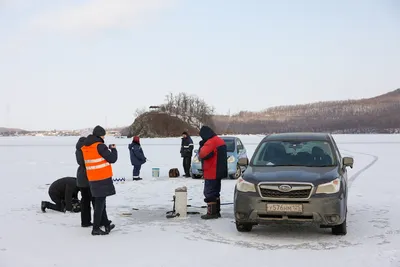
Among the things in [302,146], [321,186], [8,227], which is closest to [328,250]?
[321,186]

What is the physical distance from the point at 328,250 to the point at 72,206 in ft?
18.8

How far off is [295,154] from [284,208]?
1.73 metres

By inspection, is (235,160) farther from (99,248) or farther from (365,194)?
(99,248)

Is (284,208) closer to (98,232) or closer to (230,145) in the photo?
(98,232)

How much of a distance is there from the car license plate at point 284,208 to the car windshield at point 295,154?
1351mm

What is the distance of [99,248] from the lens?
7.48 m

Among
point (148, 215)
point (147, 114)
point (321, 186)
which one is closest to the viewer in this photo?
point (321, 186)

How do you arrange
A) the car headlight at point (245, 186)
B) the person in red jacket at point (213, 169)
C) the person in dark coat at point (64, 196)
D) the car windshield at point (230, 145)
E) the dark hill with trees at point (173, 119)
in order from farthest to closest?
1. the dark hill with trees at point (173, 119)
2. the car windshield at point (230, 145)
3. the person in dark coat at point (64, 196)
4. the person in red jacket at point (213, 169)
5. the car headlight at point (245, 186)

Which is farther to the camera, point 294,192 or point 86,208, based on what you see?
point 86,208

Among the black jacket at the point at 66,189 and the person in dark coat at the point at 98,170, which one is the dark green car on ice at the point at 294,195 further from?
the black jacket at the point at 66,189

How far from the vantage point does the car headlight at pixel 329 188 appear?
7.86 metres

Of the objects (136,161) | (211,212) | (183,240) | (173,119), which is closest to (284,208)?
(183,240)

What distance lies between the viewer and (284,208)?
308 inches

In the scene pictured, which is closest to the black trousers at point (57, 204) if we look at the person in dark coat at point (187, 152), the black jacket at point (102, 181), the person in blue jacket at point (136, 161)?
the black jacket at point (102, 181)
